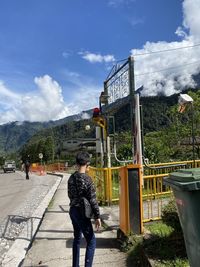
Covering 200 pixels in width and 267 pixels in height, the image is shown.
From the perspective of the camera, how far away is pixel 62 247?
6840 millimetres

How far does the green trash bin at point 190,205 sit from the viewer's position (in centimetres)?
344

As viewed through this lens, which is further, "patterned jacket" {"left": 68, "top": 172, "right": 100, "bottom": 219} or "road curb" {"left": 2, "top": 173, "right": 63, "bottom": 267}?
"road curb" {"left": 2, "top": 173, "right": 63, "bottom": 267}

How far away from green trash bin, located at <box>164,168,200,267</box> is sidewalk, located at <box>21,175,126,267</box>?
7.07 feet

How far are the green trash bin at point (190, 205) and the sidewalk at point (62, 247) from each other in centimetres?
216

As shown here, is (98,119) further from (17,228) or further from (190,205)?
(190,205)

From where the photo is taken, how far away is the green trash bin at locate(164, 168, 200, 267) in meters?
3.44

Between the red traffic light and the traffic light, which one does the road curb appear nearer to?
the traffic light

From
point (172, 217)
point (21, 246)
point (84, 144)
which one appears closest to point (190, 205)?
point (172, 217)

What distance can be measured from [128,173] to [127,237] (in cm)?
98

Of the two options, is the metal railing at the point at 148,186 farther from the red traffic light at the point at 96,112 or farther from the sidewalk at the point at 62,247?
the red traffic light at the point at 96,112

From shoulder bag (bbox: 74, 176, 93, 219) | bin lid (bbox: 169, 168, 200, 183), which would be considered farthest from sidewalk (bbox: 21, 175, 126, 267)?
bin lid (bbox: 169, 168, 200, 183)

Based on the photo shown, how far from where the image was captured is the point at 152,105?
106 meters

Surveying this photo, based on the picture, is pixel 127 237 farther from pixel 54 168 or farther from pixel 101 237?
pixel 54 168

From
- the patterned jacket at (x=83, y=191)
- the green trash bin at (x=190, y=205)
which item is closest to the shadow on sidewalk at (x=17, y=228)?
the patterned jacket at (x=83, y=191)
